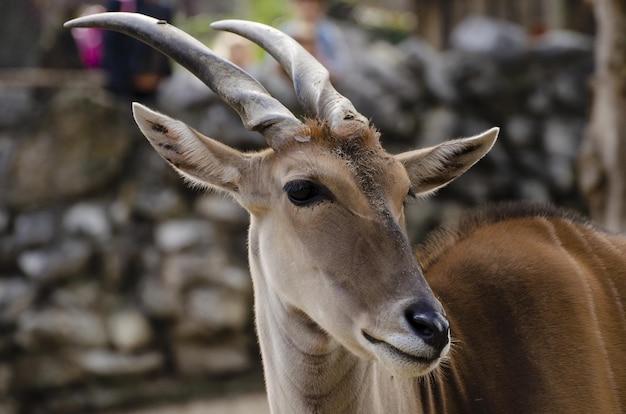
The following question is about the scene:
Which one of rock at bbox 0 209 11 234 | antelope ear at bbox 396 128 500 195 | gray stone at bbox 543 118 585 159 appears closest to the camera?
antelope ear at bbox 396 128 500 195

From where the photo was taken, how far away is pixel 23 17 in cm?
846

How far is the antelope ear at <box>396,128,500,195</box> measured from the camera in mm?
3396

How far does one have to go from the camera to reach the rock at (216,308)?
7.82m

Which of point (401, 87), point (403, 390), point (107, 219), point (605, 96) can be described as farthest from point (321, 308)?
point (401, 87)

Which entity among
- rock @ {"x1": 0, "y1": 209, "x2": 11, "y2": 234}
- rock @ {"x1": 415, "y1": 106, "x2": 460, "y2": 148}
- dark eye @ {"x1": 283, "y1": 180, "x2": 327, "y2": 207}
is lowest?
rock @ {"x1": 0, "y1": 209, "x2": 11, "y2": 234}

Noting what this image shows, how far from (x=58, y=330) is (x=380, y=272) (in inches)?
205

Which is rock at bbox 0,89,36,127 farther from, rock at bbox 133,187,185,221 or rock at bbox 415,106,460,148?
rock at bbox 415,106,460,148

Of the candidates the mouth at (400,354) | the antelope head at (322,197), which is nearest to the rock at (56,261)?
the antelope head at (322,197)

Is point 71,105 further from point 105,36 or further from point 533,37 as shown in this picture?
point 533,37

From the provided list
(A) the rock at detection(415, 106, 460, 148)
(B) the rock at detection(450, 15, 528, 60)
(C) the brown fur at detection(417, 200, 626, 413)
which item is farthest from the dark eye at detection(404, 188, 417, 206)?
(B) the rock at detection(450, 15, 528, 60)

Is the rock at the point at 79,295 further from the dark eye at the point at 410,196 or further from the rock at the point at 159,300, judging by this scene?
the dark eye at the point at 410,196

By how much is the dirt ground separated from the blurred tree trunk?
2843 mm

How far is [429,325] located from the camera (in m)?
2.69

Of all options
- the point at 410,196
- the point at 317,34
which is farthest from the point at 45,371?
the point at 410,196
